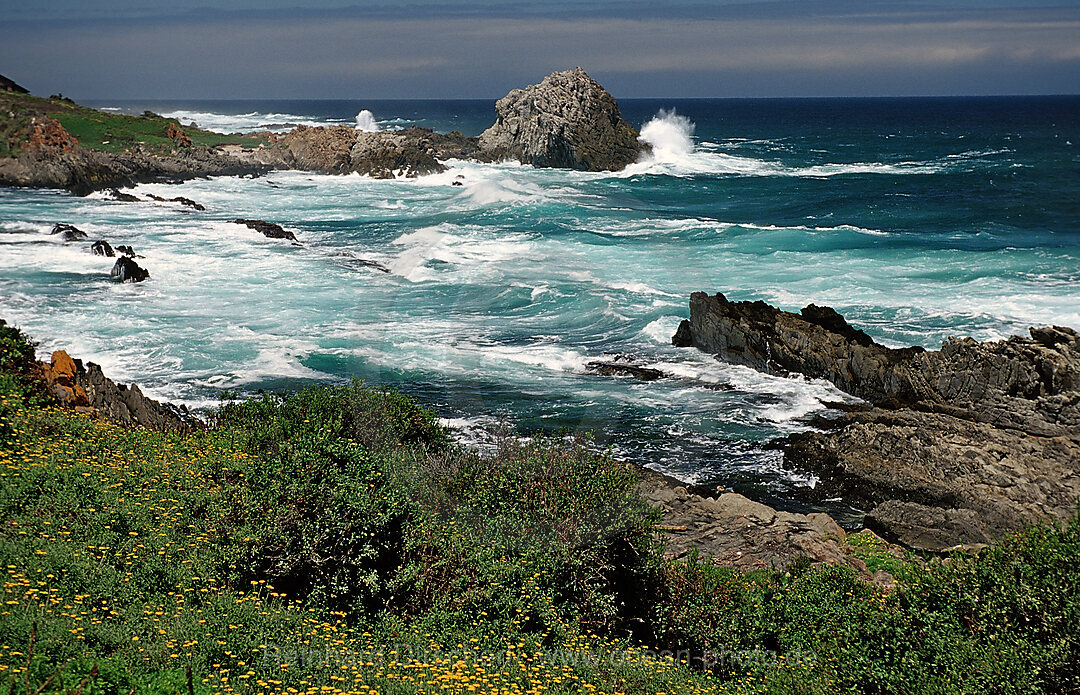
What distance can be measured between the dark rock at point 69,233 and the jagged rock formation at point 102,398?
1980 cm

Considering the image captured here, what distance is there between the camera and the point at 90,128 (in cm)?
6166

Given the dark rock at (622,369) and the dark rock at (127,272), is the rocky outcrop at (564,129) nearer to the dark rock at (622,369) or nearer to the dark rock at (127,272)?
the dark rock at (127,272)

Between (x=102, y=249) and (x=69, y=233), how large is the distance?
3.29m

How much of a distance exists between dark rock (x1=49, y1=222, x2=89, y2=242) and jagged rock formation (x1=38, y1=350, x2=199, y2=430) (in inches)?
780

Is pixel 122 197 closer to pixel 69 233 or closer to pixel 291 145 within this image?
pixel 69 233

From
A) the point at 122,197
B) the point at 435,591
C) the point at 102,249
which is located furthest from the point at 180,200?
the point at 435,591

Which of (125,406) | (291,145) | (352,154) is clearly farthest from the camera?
(291,145)

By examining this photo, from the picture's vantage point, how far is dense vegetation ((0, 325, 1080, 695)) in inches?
269

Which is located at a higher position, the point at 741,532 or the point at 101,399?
the point at 101,399

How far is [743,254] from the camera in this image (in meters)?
35.6

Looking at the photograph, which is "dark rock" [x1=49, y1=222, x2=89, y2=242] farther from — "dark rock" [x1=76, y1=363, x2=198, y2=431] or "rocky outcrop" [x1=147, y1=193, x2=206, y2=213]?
"dark rock" [x1=76, y1=363, x2=198, y2=431]

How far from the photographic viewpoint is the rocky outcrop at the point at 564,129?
70000 mm

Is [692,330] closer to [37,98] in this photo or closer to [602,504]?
[602,504]

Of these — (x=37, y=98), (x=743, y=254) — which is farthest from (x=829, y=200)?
(x=37, y=98)
